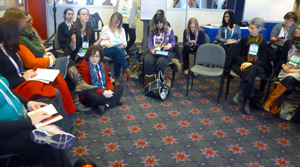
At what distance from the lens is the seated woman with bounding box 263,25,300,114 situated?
3240 mm

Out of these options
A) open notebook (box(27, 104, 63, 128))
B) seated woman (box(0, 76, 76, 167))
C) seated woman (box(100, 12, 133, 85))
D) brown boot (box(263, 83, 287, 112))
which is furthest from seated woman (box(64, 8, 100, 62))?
brown boot (box(263, 83, 287, 112))

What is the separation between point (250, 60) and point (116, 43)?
6.74 ft

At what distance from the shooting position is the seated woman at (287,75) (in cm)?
324

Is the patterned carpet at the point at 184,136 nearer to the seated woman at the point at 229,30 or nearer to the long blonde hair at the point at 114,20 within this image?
the long blonde hair at the point at 114,20

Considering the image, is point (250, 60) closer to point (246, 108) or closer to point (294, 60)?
point (294, 60)

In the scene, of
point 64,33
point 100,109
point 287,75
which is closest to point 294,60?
point 287,75

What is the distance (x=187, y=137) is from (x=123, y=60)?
1.95m

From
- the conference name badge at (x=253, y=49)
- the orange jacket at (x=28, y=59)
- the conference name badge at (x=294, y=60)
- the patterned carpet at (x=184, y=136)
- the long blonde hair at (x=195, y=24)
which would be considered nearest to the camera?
the patterned carpet at (x=184, y=136)

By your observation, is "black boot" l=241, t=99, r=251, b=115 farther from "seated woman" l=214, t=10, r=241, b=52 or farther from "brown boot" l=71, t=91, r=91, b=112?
"brown boot" l=71, t=91, r=91, b=112

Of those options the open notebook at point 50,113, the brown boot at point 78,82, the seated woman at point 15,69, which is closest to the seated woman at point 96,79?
the brown boot at point 78,82

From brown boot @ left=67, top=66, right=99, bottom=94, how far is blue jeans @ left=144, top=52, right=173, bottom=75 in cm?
112

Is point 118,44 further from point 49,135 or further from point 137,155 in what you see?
point 49,135

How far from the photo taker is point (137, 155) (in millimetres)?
2455

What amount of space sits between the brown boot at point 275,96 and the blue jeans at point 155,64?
1.50 metres
